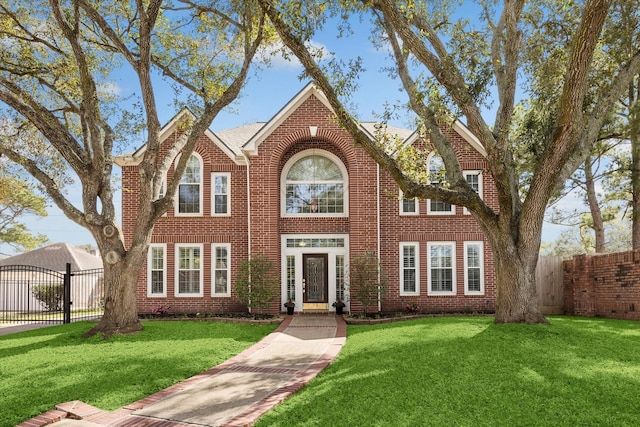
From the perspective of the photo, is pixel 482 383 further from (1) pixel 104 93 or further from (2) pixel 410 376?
(1) pixel 104 93

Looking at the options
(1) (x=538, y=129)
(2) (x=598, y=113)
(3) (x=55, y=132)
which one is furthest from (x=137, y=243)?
(1) (x=538, y=129)

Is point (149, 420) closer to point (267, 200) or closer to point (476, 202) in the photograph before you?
point (476, 202)

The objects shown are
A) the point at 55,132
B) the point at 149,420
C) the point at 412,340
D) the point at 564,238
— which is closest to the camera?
the point at 149,420

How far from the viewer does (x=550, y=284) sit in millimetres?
19266

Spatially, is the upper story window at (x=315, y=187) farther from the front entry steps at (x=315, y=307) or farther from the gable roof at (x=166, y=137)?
the front entry steps at (x=315, y=307)

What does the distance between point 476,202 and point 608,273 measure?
8000mm

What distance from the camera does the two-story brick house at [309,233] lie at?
1814 cm

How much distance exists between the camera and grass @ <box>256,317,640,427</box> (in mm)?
5988

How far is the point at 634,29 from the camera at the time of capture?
12.0 metres

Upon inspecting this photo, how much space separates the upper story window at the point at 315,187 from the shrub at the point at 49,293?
13380 millimetres

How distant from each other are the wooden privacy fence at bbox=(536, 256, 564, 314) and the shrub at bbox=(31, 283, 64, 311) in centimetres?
2187

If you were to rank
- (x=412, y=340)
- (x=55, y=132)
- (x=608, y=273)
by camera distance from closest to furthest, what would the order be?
(x=412, y=340), (x=55, y=132), (x=608, y=273)

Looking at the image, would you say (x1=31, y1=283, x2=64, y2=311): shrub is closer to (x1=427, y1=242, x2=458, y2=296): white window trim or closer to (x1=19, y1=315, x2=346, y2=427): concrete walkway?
(x1=19, y1=315, x2=346, y2=427): concrete walkway

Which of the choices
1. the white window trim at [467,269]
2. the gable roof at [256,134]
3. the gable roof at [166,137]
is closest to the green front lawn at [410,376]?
the white window trim at [467,269]
